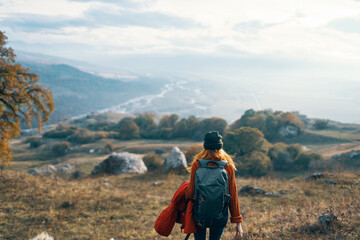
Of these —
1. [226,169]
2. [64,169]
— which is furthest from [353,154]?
[64,169]

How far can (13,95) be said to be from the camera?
13.1 meters

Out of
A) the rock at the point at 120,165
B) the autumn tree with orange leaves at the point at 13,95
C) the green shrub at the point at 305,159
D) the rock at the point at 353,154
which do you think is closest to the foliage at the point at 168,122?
the green shrub at the point at 305,159

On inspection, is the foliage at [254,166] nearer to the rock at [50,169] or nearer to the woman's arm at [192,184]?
the rock at [50,169]

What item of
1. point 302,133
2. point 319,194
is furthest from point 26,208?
point 302,133

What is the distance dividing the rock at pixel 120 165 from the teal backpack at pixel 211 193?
1841 cm

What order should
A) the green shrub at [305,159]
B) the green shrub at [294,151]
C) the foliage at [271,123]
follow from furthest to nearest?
the foliage at [271,123], the green shrub at [294,151], the green shrub at [305,159]

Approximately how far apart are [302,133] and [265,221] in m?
62.4

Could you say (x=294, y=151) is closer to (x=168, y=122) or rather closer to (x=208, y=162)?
(x=208, y=162)

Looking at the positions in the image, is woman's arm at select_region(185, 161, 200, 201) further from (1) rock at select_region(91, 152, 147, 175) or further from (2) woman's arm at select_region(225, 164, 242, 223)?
(1) rock at select_region(91, 152, 147, 175)

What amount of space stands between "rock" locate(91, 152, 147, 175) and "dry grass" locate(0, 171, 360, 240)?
795 cm

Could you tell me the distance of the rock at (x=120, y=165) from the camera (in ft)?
70.0

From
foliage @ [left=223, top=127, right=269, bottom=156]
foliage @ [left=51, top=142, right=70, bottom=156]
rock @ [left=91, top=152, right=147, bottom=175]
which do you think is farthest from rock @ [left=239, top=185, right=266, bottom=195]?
foliage @ [left=51, top=142, right=70, bottom=156]

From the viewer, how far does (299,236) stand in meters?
6.06

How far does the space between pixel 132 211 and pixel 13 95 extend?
9746 mm
